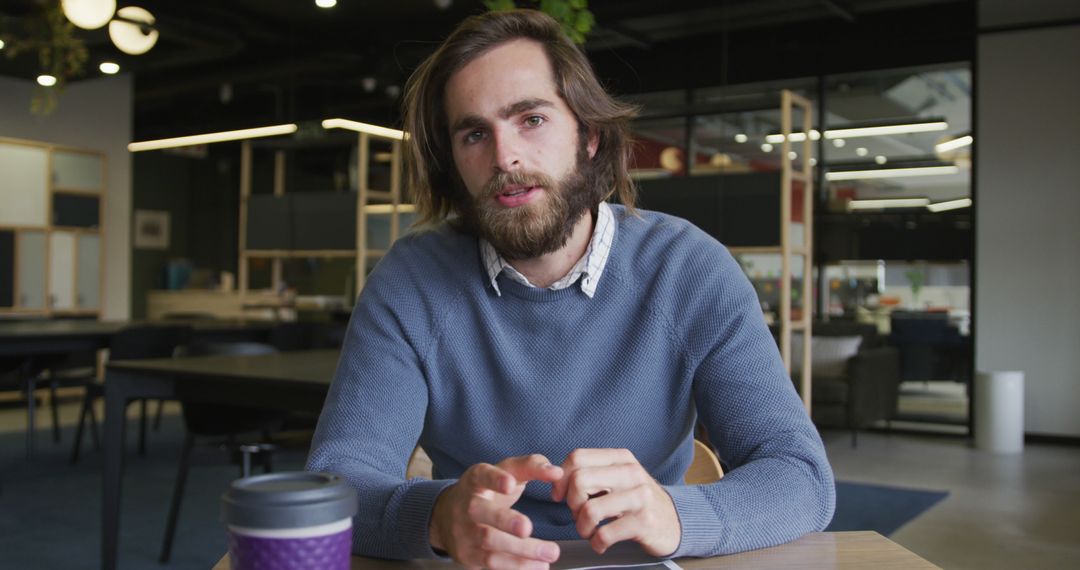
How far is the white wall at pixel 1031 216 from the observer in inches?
312

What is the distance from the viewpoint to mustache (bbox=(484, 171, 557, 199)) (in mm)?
1438

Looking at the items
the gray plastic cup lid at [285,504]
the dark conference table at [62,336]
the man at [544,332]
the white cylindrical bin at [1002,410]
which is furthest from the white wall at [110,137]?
the gray plastic cup lid at [285,504]

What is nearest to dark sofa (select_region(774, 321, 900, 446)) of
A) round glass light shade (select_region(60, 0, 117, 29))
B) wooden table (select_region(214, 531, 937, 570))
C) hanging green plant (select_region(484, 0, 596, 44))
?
hanging green plant (select_region(484, 0, 596, 44))

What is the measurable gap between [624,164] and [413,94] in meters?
0.40

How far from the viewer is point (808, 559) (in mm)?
1104

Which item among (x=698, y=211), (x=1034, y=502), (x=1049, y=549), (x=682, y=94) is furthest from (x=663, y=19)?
(x=1049, y=549)

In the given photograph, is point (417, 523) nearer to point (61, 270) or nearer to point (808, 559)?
point (808, 559)

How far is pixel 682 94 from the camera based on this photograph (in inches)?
383

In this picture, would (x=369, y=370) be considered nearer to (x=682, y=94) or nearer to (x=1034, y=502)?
(x=1034, y=502)

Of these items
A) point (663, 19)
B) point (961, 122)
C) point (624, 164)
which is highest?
point (663, 19)

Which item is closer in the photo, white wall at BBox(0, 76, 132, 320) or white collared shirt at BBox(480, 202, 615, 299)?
white collared shirt at BBox(480, 202, 615, 299)

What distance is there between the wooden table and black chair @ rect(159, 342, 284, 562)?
9.50ft

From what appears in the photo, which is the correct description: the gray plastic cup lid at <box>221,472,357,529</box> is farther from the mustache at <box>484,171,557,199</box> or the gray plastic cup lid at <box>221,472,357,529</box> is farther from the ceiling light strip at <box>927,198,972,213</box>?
the ceiling light strip at <box>927,198,972,213</box>

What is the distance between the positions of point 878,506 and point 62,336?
4744mm
